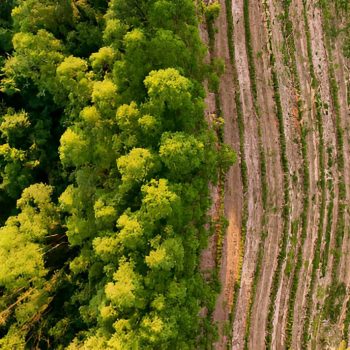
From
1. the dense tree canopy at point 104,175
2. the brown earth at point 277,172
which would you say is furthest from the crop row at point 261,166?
the dense tree canopy at point 104,175

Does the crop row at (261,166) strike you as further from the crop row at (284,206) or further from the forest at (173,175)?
the crop row at (284,206)

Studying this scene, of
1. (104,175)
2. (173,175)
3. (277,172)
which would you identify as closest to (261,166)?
(277,172)

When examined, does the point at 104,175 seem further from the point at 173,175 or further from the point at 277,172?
the point at 277,172

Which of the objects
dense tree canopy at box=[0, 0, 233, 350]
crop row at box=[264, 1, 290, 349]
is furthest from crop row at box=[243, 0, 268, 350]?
dense tree canopy at box=[0, 0, 233, 350]

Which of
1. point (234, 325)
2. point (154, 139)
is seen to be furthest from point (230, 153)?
point (234, 325)

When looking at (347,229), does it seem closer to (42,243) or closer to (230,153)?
(230,153)

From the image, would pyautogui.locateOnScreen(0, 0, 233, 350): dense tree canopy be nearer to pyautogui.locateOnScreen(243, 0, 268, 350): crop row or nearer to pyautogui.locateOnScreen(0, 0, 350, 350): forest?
pyautogui.locateOnScreen(0, 0, 350, 350): forest
